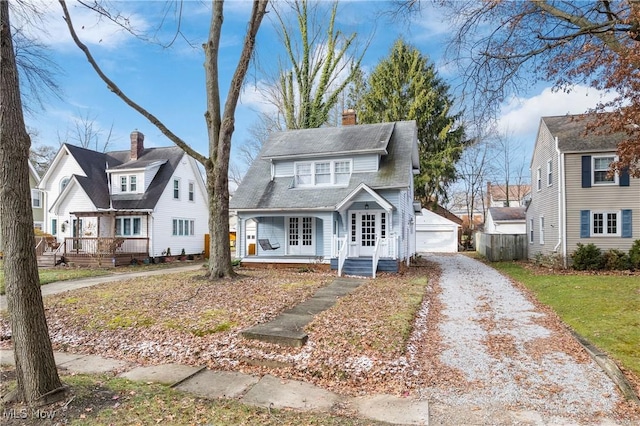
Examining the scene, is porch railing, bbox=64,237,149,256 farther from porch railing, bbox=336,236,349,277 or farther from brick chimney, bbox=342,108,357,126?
brick chimney, bbox=342,108,357,126

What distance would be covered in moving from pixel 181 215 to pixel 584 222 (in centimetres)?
2208

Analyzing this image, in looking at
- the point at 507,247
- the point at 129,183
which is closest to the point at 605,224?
the point at 507,247

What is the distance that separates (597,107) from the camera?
12.3 meters

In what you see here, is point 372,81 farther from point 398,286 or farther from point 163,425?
point 163,425

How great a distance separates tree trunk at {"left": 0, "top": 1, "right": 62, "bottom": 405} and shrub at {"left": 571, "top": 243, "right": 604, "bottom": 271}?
19.0 meters

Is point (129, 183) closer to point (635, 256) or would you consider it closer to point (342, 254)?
point (342, 254)

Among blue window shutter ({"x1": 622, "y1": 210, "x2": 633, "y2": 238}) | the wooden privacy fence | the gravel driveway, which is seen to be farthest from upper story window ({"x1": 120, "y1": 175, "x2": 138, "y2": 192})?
blue window shutter ({"x1": 622, "y1": 210, "x2": 633, "y2": 238})

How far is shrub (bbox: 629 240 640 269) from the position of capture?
53.5 feet

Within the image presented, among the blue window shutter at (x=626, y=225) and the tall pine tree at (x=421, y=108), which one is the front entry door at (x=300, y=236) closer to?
the blue window shutter at (x=626, y=225)

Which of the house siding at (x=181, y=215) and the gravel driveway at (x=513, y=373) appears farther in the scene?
the house siding at (x=181, y=215)

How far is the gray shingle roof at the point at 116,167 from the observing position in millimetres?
22812

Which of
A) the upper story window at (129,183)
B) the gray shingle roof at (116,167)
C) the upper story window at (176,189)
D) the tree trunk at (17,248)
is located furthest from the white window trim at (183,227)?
the tree trunk at (17,248)

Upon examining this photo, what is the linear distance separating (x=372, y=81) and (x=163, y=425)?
1401 inches

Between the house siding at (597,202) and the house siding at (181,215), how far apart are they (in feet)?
69.8
